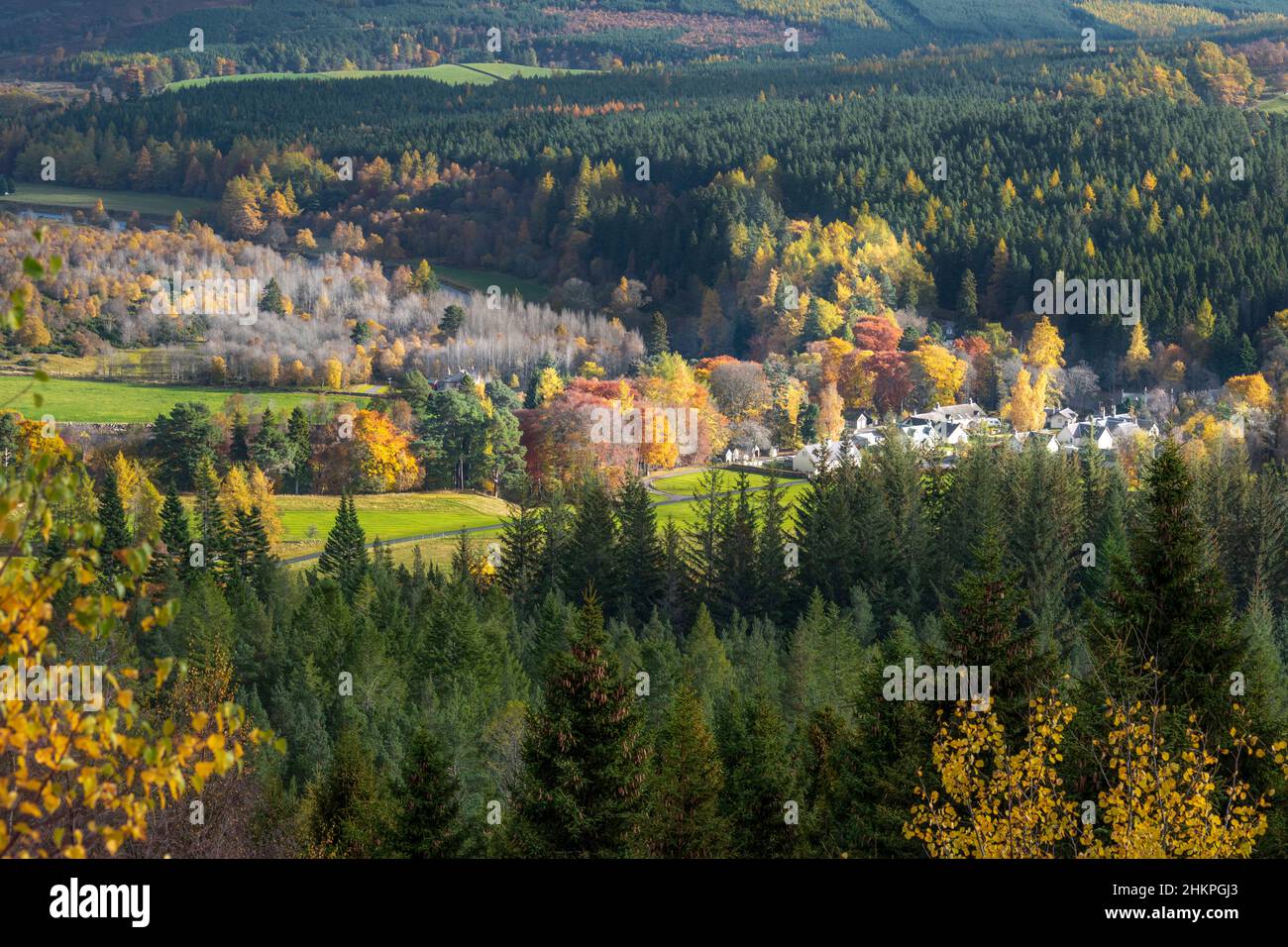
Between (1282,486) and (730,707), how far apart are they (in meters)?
61.6

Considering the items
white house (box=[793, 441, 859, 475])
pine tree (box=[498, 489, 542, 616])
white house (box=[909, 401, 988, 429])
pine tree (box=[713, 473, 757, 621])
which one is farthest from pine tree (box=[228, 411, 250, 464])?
white house (box=[909, 401, 988, 429])

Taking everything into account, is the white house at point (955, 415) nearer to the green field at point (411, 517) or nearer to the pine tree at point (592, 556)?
the green field at point (411, 517)

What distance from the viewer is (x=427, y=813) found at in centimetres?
3841

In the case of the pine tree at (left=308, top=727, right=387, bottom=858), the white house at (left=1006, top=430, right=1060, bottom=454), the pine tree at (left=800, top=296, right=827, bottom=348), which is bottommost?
the pine tree at (left=308, top=727, right=387, bottom=858)

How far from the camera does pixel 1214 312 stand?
167125 mm

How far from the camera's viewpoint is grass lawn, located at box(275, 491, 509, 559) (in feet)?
351

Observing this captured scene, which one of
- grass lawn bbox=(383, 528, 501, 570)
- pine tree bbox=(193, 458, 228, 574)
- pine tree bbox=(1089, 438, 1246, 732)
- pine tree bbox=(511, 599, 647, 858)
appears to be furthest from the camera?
grass lawn bbox=(383, 528, 501, 570)

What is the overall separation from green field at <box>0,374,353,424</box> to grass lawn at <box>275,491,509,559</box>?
820 inches

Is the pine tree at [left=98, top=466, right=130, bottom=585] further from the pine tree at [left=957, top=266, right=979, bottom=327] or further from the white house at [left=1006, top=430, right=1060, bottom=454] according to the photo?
the pine tree at [left=957, top=266, right=979, bottom=327]

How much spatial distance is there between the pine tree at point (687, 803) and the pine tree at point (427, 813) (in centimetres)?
447

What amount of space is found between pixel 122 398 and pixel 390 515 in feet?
128

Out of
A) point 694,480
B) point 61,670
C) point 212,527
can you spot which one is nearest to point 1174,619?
point 61,670
